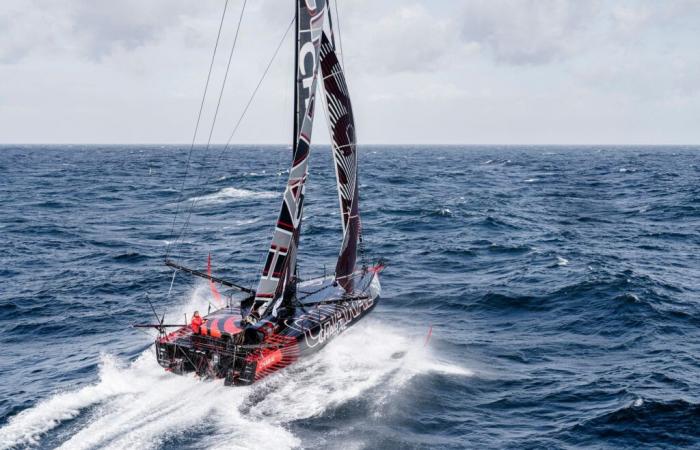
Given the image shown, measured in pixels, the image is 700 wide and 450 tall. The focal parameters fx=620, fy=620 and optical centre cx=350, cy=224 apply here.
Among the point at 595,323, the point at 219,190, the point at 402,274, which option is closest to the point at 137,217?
the point at 219,190

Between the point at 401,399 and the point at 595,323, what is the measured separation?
1065 centimetres

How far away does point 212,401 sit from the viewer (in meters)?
17.2

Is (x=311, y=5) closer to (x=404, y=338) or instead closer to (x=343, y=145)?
(x=343, y=145)

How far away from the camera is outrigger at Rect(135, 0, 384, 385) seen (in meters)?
18.0

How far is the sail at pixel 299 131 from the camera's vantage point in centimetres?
1948

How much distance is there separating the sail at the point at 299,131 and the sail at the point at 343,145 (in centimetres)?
164

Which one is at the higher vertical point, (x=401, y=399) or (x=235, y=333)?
(x=235, y=333)

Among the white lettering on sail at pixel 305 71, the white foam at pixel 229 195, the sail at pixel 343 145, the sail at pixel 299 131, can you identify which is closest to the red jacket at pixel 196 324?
the sail at pixel 299 131

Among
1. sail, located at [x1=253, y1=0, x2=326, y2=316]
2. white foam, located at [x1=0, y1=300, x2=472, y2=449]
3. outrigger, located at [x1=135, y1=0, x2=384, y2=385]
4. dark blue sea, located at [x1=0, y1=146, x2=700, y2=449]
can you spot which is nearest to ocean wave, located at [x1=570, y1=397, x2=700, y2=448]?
dark blue sea, located at [x1=0, y1=146, x2=700, y2=449]

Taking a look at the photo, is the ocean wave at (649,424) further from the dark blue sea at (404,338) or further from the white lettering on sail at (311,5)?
the white lettering on sail at (311,5)

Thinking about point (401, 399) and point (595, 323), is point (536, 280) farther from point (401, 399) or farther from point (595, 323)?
point (401, 399)

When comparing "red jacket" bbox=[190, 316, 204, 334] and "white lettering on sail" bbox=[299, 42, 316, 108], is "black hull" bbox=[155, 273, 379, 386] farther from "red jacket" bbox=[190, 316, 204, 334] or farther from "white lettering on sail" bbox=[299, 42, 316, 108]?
"white lettering on sail" bbox=[299, 42, 316, 108]

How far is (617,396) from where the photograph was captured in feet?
59.2

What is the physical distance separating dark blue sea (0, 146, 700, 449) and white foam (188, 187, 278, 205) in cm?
1057
